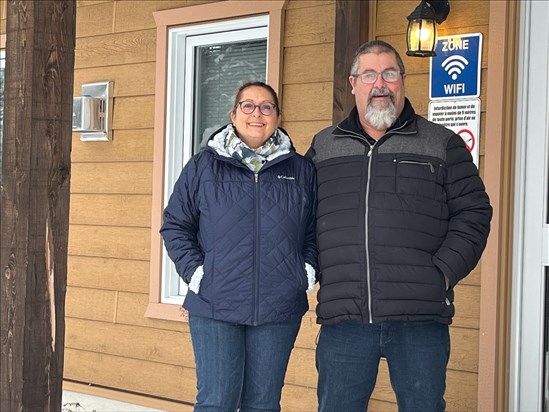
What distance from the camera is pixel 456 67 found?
4.00 meters

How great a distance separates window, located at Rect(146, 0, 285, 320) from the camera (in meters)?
5.04

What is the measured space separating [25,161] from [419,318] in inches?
56.1

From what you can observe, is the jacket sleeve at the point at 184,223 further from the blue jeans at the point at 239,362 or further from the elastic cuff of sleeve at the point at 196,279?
the blue jeans at the point at 239,362

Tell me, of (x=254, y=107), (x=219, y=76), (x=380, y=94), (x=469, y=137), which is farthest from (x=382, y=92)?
(x=219, y=76)

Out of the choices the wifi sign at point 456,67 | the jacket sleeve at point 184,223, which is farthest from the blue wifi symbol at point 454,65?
the jacket sleeve at point 184,223

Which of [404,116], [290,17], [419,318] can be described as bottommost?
[419,318]

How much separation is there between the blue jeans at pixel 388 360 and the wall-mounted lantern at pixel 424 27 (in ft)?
4.80

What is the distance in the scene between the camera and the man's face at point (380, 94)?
2.94m

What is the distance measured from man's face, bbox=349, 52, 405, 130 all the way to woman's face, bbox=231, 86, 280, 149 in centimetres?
31

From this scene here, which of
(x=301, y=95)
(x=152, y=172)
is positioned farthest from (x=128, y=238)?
(x=301, y=95)

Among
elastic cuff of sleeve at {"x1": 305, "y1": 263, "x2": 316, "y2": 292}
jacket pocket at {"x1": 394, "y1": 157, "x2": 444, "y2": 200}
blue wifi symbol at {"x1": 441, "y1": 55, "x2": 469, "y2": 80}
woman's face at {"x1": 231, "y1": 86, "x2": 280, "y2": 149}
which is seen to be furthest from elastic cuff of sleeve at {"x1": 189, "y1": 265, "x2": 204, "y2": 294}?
blue wifi symbol at {"x1": 441, "y1": 55, "x2": 469, "y2": 80}

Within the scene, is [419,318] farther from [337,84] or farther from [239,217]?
[337,84]

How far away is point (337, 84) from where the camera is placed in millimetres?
4156

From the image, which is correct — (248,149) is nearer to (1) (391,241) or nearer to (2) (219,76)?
(1) (391,241)
